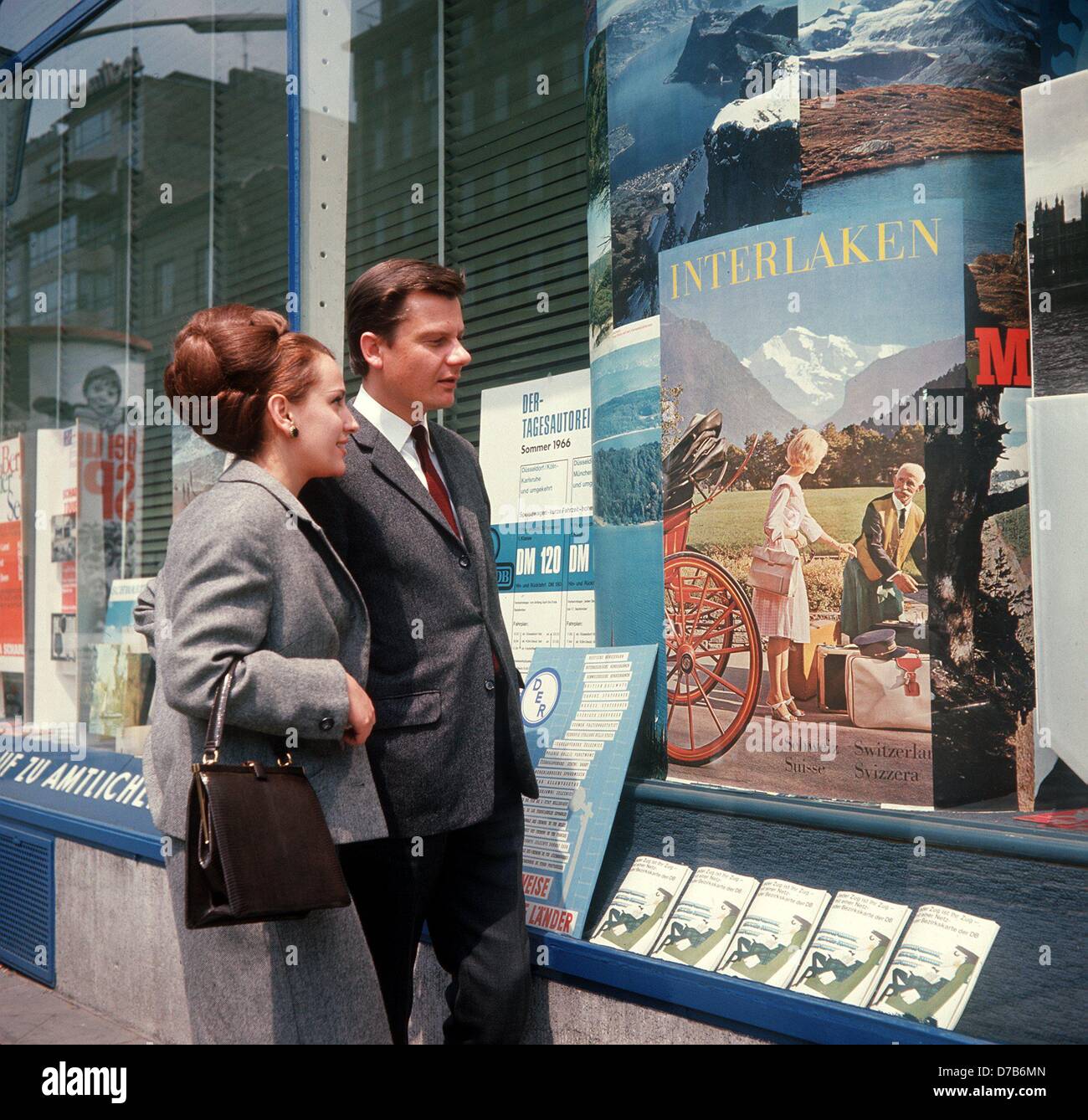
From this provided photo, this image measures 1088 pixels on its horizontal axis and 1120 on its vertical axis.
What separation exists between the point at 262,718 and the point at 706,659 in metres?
1.39

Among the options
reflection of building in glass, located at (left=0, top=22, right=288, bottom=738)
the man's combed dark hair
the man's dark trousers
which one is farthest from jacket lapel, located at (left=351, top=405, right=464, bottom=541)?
reflection of building in glass, located at (left=0, top=22, right=288, bottom=738)

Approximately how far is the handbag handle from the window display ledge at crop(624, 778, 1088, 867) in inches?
57.9

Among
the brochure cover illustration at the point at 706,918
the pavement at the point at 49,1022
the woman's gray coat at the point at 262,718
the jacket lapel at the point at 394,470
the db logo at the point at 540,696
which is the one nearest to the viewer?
the woman's gray coat at the point at 262,718

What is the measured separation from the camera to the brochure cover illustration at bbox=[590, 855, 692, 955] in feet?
10.2

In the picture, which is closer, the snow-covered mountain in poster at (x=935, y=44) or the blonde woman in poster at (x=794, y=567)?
the snow-covered mountain in poster at (x=935, y=44)

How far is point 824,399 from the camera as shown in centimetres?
293

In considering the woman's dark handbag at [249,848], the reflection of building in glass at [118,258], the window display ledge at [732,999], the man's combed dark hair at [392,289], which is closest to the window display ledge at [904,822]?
the window display ledge at [732,999]

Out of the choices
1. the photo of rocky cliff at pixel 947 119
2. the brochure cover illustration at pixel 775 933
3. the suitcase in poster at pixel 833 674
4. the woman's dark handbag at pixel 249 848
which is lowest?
the brochure cover illustration at pixel 775 933

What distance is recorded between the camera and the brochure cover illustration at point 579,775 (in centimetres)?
Result: 328

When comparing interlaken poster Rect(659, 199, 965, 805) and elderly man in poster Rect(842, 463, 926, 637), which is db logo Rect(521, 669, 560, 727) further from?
elderly man in poster Rect(842, 463, 926, 637)

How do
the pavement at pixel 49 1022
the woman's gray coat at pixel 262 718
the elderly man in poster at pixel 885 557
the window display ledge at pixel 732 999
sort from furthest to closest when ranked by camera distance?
the pavement at pixel 49 1022 < the elderly man in poster at pixel 885 557 < the window display ledge at pixel 732 999 < the woman's gray coat at pixel 262 718

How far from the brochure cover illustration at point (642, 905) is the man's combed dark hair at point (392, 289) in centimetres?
150

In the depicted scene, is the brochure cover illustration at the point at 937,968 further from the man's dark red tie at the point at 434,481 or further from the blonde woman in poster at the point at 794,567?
the man's dark red tie at the point at 434,481
